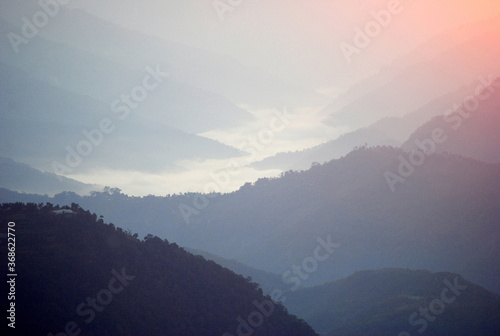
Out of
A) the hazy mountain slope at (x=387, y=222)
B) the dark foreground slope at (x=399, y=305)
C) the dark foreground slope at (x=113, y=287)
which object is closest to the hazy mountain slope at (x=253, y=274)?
the dark foreground slope at (x=399, y=305)

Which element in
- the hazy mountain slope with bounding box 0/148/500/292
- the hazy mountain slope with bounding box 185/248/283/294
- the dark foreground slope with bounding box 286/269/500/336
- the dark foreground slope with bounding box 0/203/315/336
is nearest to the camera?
the dark foreground slope with bounding box 0/203/315/336

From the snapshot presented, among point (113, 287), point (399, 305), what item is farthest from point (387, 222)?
point (113, 287)

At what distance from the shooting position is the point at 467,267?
449 feet

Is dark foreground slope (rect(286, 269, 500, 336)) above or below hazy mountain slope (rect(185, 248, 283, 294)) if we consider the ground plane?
below

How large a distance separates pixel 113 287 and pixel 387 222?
122335mm

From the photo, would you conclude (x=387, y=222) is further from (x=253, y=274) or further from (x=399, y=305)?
(x=399, y=305)

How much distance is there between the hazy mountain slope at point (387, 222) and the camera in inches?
5669

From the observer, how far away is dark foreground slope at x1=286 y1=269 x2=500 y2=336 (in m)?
85.5

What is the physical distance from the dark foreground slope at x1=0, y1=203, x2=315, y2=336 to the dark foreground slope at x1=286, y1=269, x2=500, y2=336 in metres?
28.6

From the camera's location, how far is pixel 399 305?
9625 centimetres

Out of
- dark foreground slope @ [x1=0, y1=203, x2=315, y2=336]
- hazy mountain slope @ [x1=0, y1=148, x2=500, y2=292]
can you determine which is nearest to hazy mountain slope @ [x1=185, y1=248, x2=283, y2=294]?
hazy mountain slope @ [x1=0, y1=148, x2=500, y2=292]

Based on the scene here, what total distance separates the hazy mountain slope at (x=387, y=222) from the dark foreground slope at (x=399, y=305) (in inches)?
1333

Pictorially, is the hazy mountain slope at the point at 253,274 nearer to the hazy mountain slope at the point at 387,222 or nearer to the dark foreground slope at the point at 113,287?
the hazy mountain slope at the point at 387,222

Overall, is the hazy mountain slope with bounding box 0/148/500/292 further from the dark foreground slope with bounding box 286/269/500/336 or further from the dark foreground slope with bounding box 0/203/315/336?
the dark foreground slope with bounding box 0/203/315/336
